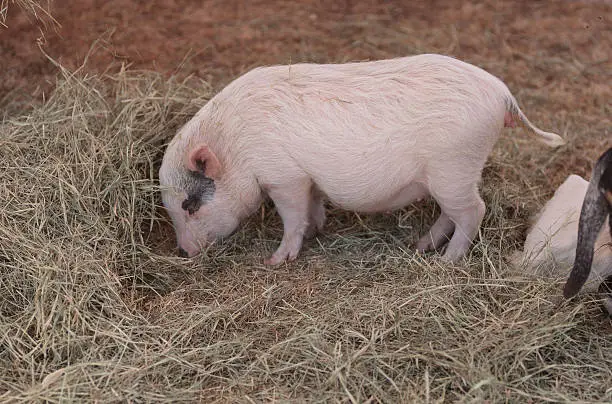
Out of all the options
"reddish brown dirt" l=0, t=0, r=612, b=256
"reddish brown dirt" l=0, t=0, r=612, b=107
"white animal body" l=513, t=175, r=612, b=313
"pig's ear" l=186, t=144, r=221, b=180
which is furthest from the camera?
"reddish brown dirt" l=0, t=0, r=612, b=107

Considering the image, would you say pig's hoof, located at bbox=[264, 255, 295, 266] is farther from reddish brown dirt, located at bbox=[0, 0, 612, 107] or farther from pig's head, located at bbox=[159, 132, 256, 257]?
reddish brown dirt, located at bbox=[0, 0, 612, 107]

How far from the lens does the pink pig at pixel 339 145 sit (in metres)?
3.63

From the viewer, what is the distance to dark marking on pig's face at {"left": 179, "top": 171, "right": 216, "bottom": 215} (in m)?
3.94

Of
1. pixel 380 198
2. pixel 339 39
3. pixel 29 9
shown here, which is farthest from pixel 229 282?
pixel 339 39

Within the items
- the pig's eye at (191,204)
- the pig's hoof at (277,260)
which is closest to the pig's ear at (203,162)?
the pig's eye at (191,204)

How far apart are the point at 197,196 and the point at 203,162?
21cm

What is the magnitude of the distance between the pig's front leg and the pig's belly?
149 mm

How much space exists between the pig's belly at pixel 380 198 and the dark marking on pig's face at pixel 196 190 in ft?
2.06

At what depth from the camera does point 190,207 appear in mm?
3990

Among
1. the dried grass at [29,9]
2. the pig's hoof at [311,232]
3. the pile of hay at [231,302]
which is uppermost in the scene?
the dried grass at [29,9]

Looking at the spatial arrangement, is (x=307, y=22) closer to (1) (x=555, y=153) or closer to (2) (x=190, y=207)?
(1) (x=555, y=153)

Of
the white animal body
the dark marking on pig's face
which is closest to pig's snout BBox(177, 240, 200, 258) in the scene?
the dark marking on pig's face

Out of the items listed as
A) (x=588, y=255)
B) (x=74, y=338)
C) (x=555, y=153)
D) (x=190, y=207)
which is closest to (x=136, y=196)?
(x=190, y=207)

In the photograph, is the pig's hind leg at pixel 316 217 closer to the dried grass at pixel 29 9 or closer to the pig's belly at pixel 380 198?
the pig's belly at pixel 380 198
